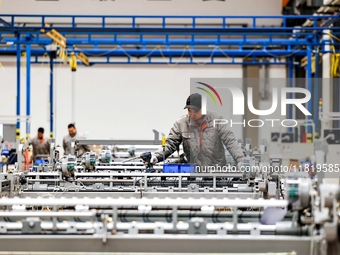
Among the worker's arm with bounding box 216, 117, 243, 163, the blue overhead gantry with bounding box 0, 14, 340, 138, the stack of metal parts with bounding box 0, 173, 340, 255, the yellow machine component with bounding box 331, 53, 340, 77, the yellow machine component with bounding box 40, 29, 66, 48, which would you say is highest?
the blue overhead gantry with bounding box 0, 14, 340, 138

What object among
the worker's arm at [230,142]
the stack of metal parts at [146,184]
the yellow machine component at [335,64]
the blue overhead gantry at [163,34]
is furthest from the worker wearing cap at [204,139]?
the yellow machine component at [335,64]

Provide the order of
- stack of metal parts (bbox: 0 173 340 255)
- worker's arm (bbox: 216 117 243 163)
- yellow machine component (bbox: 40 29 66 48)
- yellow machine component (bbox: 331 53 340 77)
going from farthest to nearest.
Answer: yellow machine component (bbox: 331 53 340 77) → yellow machine component (bbox: 40 29 66 48) → worker's arm (bbox: 216 117 243 163) → stack of metal parts (bbox: 0 173 340 255)

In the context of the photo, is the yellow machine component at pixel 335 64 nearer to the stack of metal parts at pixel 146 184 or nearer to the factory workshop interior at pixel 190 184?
the factory workshop interior at pixel 190 184

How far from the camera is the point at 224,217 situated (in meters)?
3.04

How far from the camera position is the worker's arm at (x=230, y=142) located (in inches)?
206

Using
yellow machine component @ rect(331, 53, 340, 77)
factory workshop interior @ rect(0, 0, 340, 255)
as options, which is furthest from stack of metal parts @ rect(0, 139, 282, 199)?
yellow machine component @ rect(331, 53, 340, 77)

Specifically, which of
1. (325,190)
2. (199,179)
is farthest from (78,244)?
(199,179)

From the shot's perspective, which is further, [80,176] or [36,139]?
[36,139]

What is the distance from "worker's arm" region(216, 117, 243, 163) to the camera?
5.23 metres

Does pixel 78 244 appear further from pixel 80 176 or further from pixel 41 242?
pixel 80 176

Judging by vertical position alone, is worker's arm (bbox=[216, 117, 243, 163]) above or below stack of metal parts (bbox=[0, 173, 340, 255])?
above

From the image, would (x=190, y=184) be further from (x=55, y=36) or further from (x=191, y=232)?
(x=55, y=36)

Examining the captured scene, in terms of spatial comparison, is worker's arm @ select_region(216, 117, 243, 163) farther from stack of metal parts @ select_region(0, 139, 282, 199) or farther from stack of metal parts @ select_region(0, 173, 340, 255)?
stack of metal parts @ select_region(0, 173, 340, 255)

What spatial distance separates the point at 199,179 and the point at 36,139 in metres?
7.58
